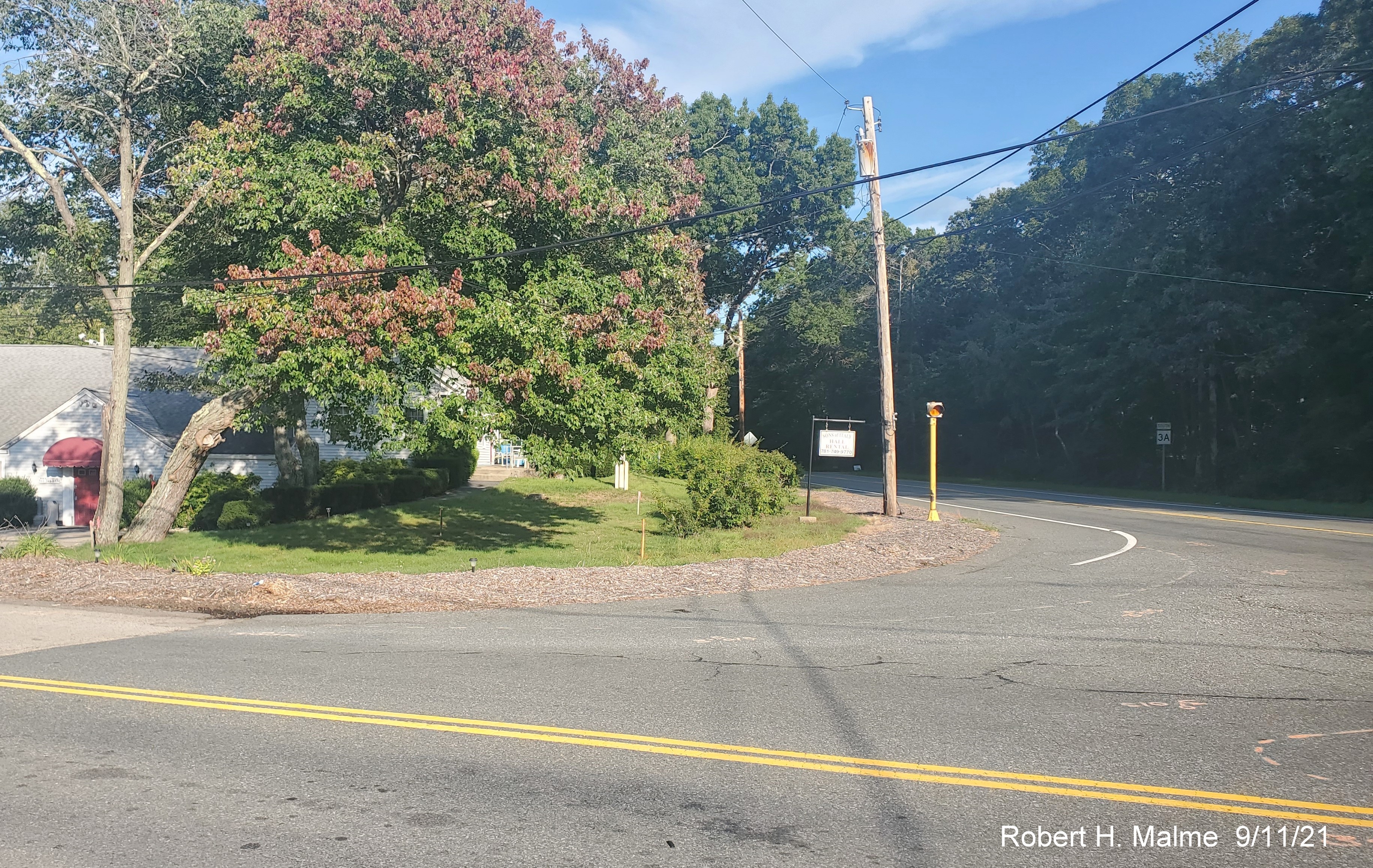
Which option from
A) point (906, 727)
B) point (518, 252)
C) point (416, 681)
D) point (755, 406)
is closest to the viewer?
point (906, 727)

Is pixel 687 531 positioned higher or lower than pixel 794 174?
lower

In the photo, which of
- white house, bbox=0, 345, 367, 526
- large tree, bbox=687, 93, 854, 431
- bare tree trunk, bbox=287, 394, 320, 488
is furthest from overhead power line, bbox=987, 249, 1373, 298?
bare tree trunk, bbox=287, 394, 320, 488

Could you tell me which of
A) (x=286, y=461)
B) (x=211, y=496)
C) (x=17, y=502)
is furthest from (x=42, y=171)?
(x=17, y=502)

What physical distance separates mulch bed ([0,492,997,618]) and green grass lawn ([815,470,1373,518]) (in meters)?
16.6

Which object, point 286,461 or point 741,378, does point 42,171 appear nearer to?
point 286,461

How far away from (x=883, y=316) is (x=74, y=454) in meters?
28.1

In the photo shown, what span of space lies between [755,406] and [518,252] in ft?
183

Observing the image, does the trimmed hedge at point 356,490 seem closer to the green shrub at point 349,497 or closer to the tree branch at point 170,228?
the green shrub at point 349,497

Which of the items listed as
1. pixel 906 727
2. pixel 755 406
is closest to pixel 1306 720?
pixel 906 727

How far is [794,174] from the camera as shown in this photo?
175 ft

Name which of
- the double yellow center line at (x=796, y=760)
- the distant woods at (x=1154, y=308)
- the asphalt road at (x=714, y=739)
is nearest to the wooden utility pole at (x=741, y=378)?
the distant woods at (x=1154, y=308)

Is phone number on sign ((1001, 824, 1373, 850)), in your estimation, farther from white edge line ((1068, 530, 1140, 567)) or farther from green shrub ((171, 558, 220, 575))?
green shrub ((171, 558, 220, 575))

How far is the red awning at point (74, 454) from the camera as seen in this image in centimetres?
3309

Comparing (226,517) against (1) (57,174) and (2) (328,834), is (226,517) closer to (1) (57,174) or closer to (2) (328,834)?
(1) (57,174)
